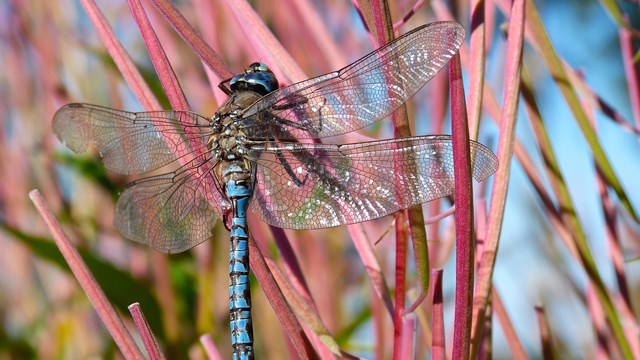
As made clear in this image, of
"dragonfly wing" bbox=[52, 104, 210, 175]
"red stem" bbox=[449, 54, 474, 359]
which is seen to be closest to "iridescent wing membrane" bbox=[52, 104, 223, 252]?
"dragonfly wing" bbox=[52, 104, 210, 175]

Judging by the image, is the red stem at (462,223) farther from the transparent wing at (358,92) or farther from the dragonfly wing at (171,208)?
the dragonfly wing at (171,208)

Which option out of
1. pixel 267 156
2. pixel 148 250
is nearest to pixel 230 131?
pixel 267 156

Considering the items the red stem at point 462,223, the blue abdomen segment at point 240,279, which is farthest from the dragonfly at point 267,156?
the red stem at point 462,223

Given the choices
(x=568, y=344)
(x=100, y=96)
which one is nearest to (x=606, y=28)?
(x=568, y=344)

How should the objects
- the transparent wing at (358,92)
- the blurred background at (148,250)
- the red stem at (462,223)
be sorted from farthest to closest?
1. the blurred background at (148,250)
2. the transparent wing at (358,92)
3. the red stem at (462,223)

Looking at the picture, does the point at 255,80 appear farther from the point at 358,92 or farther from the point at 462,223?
the point at 462,223

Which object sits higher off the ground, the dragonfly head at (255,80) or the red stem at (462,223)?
the dragonfly head at (255,80)
